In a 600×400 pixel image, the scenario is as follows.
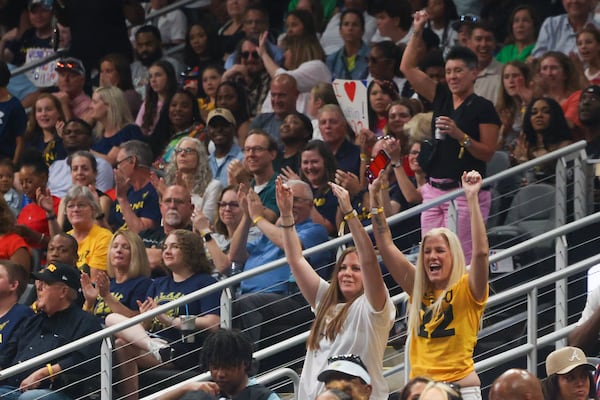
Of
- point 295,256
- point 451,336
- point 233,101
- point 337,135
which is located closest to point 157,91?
point 233,101

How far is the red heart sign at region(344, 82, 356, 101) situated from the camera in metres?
11.7

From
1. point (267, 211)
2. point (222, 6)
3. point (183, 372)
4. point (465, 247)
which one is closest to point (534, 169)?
point (465, 247)

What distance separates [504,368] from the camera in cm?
951

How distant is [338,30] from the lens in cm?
1462

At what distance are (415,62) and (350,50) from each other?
294 centimetres

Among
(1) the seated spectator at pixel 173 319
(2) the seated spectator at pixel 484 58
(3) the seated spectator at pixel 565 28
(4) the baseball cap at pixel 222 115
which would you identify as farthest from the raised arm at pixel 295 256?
(3) the seated spectator at pixel 565 28

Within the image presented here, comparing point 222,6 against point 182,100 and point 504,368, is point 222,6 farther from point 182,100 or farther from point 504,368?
point 504,368

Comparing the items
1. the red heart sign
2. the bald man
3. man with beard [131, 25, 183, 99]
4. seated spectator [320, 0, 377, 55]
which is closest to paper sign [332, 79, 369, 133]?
the red heart sign

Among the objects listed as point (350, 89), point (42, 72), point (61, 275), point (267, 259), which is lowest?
point (61, 275)

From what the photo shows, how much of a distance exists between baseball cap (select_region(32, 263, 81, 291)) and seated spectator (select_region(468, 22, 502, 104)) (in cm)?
405

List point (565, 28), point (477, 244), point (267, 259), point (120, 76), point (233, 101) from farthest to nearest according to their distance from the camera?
point (120, 76), point (233, 101), point (565, 28), point (267, 259), point (477, 244)

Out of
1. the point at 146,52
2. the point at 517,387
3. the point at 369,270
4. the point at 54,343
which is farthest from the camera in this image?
the point at 146,52

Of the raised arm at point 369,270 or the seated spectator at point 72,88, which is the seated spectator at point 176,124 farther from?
the raised arm at point 369,270

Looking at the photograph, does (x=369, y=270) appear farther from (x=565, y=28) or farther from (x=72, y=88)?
(x=72, y=88)
